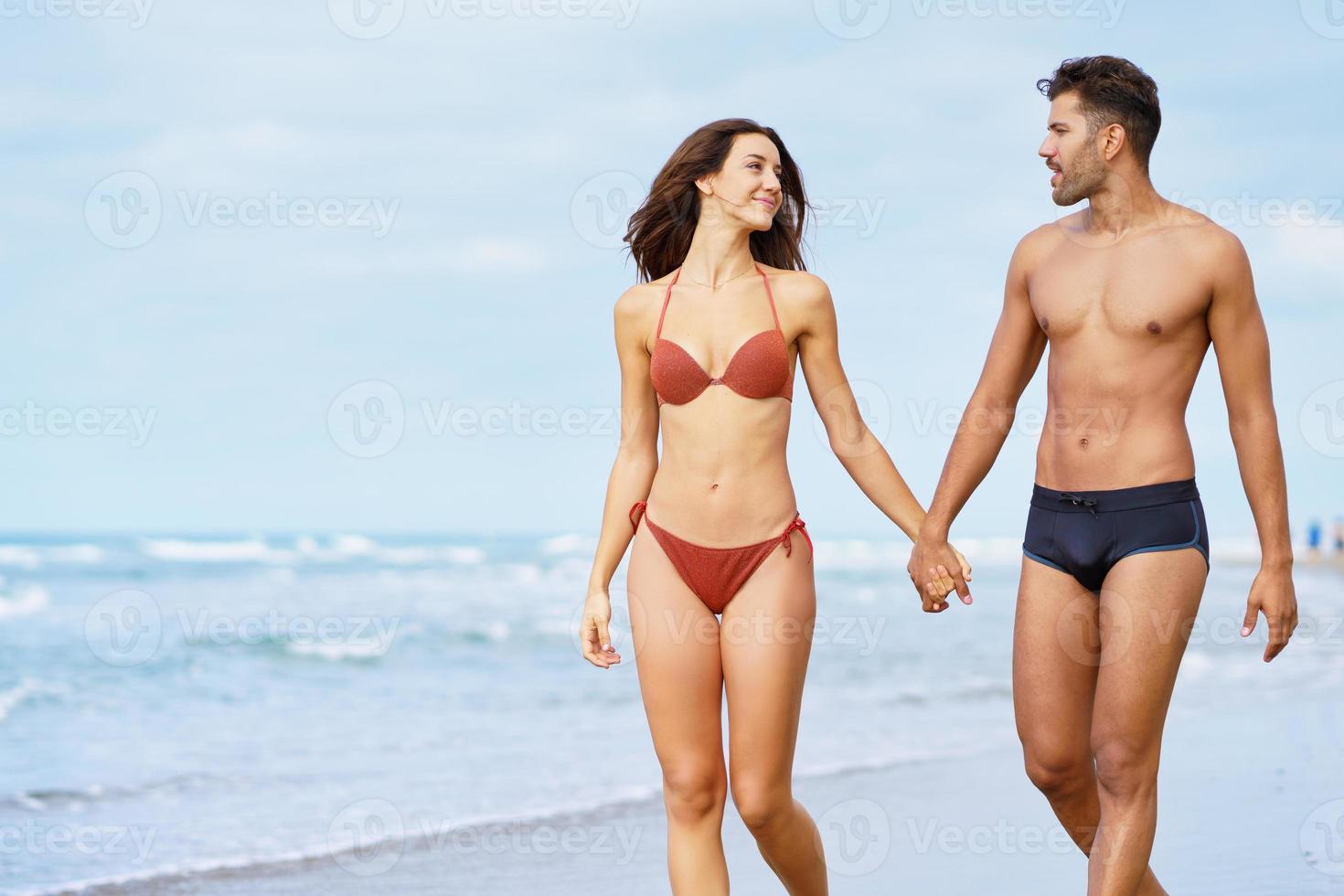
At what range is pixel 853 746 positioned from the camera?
977 centimetres

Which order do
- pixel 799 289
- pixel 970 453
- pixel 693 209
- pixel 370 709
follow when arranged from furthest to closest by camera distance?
pixel 370 709 < pixel 693 209 < pixel 970 453 < pixel 799 289

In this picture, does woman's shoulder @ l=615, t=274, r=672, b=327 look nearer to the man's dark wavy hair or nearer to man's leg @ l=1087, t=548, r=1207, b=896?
the man's dark wavy hair

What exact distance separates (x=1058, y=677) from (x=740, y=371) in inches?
50.9

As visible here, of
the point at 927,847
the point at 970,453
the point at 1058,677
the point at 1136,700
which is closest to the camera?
the point at 1136,700

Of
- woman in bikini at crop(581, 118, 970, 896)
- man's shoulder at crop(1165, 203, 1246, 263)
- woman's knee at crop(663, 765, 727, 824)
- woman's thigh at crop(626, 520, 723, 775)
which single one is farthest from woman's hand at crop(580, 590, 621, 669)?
man's shoulder at crop(1165, 203, 1246, 263)

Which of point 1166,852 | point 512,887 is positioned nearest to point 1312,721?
point 1166,852

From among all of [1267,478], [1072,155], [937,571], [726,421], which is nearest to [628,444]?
[726,421]

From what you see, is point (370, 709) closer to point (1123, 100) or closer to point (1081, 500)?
point (1081, 500)

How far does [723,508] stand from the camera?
4270 millimetres

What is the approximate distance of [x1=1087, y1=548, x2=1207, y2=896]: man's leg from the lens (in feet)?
12.9

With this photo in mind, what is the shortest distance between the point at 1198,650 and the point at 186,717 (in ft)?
32.9

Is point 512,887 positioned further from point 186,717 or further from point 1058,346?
point 186,717

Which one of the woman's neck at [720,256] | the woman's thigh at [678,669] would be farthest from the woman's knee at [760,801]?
the woman's neck at [720,256]

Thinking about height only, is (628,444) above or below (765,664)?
above
